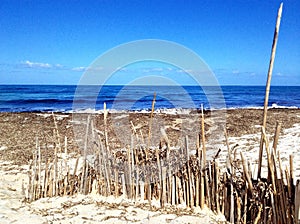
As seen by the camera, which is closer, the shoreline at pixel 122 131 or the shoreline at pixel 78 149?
the shoreline at pixel 78 149

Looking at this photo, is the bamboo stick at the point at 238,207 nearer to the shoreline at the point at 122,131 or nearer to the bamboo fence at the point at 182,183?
the bamboo fence at the point at 182,183

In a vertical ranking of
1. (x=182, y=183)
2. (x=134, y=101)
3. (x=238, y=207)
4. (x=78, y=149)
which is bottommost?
(x=78, y=149)

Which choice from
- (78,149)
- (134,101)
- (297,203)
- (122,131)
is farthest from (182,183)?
(134,101)

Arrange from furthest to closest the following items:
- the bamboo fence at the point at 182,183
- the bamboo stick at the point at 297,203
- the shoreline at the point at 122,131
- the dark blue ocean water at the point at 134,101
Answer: the dark blue ocean water at the point at 134,101 < the shoreline at the point at 122,131 < the bamboo fence at the point at 182,183 < the bamboo stick at the point at 297,203

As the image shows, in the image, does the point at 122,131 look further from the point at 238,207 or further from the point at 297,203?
the point at 297,203

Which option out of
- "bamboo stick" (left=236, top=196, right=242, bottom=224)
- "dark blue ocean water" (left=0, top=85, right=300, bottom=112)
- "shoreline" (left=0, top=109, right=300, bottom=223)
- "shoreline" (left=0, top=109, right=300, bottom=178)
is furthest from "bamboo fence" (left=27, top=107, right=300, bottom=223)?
"dark blue ocean water" (left=0, top=85, right=300, bottom=112)

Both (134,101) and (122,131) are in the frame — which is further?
(134,101)

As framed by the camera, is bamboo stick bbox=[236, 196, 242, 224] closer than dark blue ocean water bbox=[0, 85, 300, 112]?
Yes

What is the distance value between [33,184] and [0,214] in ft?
1.68

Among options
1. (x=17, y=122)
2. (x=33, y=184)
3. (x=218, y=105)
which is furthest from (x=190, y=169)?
(x=218, y=105)

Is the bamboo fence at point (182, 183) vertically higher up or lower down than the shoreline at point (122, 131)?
higher up

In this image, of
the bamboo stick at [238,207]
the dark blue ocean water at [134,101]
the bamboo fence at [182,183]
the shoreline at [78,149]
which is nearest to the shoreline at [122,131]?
the shoreline at [78,149]

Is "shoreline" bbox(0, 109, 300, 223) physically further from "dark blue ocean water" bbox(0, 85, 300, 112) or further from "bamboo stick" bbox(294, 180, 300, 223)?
"dark blue ocean water" bbox(0, 85, 300, 112)

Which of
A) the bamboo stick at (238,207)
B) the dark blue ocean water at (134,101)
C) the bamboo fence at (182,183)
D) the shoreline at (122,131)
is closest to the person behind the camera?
the bamboo fence at (182,183)
